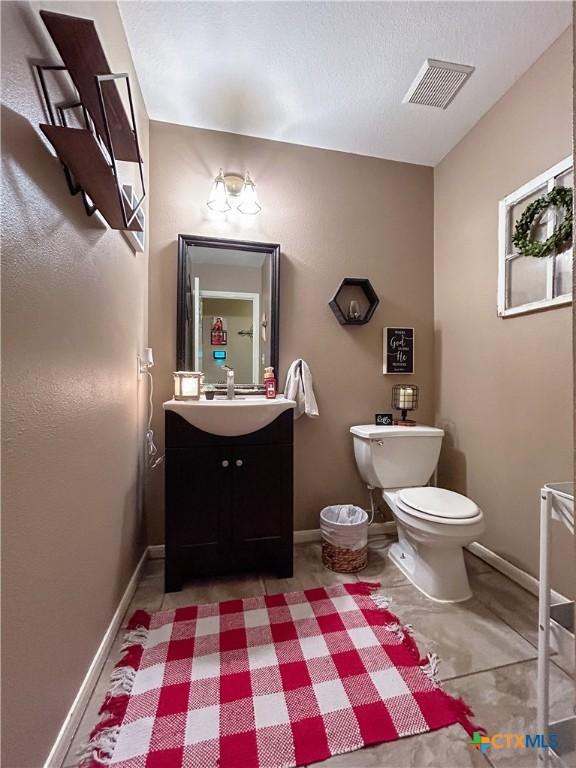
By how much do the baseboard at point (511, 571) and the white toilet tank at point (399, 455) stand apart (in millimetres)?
470

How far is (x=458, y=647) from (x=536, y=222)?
1892 mm

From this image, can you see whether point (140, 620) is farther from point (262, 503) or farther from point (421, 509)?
point (421, 509)

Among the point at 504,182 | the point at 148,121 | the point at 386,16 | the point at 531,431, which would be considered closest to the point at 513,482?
the point at 531,431

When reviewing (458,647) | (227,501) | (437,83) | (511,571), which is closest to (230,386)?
(227,501)

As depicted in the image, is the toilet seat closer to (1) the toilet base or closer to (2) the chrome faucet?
(1) the toilet base

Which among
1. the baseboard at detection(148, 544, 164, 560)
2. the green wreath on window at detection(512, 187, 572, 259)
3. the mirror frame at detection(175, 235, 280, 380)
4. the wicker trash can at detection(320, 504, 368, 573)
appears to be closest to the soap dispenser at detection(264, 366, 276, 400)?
the mirror frame at detection(175, 235, 280, 380)

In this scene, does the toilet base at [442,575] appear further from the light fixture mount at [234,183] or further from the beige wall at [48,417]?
the light fixture mount at [234,183]

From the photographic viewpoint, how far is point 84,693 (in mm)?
984

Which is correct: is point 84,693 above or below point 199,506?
below

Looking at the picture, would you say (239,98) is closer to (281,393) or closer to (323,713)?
(281,393)

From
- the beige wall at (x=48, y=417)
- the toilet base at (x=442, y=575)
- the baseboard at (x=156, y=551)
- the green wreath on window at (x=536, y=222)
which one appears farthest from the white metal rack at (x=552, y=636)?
the baseboard at (x=156, y=551)

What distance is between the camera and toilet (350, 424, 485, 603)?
1436 mm

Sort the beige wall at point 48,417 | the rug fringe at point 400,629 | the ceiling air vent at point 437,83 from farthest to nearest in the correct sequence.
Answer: the ceiling air vent at point 437,83 → the rug fringe at point 400,629 → the beige wall at point 48,417

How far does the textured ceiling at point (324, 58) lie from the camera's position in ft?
4.35
